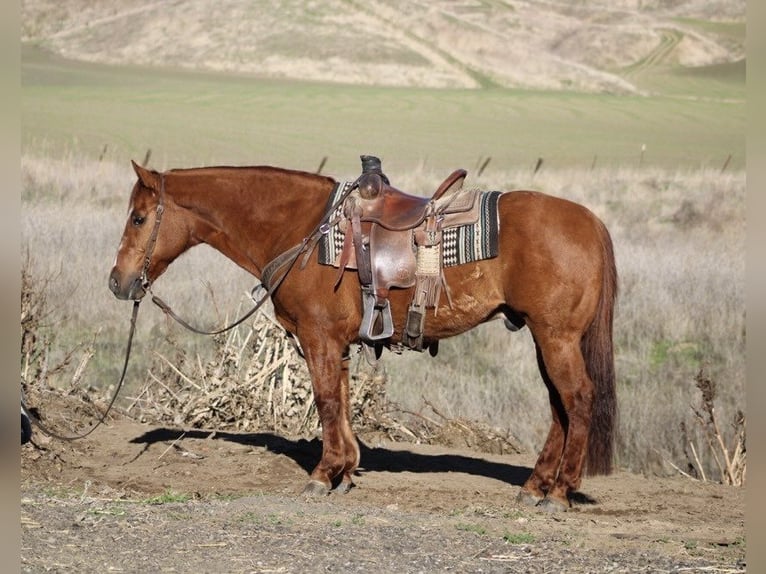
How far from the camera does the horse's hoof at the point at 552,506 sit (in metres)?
7.92

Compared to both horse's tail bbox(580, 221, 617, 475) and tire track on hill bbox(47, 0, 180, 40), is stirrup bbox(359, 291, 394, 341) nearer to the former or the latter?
horse's tail bbox(580, 221, 617, 475)

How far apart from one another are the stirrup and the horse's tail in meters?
1.31

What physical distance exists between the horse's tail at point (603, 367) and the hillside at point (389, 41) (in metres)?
58.1

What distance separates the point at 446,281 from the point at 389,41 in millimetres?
63480

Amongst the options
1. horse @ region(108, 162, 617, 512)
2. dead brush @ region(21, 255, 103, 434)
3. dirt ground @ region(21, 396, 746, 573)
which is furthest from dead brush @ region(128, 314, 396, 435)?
horse @ region(108, 162, 617, 512)

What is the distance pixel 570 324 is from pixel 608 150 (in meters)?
40.0

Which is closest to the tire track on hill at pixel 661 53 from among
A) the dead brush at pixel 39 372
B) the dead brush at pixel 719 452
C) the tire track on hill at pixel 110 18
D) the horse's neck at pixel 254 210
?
the tire track on hill at pixel 110 18

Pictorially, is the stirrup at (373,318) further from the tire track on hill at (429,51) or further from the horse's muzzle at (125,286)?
the tire track on hill at (429,51)

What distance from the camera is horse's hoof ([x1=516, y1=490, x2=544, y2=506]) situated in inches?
318

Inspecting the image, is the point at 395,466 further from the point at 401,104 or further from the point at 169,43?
the point at 169,43

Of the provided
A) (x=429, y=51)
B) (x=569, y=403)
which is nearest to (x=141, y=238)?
(x=569, y=403)

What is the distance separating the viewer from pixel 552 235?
7.81m

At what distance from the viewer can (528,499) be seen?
8102 mm

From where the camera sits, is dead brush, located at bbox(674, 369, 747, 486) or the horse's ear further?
dead brush, located at bbox(674, 369, 747, 486)
